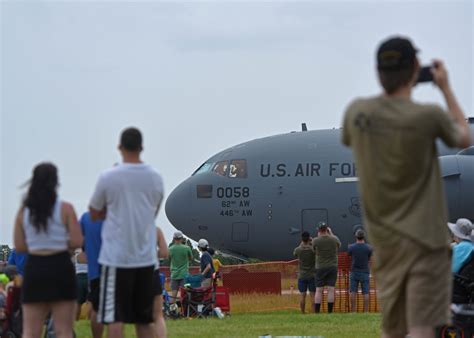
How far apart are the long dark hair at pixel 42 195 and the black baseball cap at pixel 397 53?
2.93 metres

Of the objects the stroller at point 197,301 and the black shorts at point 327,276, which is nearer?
the stroller at point 197,301

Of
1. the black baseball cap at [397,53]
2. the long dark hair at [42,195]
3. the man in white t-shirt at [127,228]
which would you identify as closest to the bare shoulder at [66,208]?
the long dark hair at [42,195]

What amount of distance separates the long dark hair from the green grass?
5.89 metres

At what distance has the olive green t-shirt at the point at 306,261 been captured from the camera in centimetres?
2045

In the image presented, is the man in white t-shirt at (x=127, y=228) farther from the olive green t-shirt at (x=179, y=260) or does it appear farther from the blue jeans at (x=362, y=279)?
the blue jeans at (x=362, y=279)

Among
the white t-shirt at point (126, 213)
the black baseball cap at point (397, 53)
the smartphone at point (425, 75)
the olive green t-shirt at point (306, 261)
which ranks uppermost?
the black baseball cap at point (397, 53)

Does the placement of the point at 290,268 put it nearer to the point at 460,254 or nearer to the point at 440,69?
the point at 460,254

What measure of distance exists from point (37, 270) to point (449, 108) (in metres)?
3.21

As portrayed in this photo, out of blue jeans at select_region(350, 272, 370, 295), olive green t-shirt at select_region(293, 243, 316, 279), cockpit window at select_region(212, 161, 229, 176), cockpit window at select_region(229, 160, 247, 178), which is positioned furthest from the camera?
cockpit window at select_region(212, 161, 229, 176)

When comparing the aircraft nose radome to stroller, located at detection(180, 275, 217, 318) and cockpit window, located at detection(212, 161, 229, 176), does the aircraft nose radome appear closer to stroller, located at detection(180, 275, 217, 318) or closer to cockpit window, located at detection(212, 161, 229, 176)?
cockpit window, located at detection(212, 161, 229, 176)

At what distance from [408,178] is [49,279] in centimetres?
295

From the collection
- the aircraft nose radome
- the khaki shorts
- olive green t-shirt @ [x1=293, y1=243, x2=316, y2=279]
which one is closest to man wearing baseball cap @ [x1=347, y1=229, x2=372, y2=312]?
olive green t-shirt @ [x1=293, y1=243, x2=316, y2=279]

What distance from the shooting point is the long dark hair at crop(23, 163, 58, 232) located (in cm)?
760

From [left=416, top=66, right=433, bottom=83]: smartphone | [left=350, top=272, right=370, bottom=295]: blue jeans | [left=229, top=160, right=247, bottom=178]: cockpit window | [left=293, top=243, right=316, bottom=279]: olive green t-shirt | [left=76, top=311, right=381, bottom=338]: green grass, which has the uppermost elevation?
[left=229, top=160, right=247, bottom=178]: cockpit window
